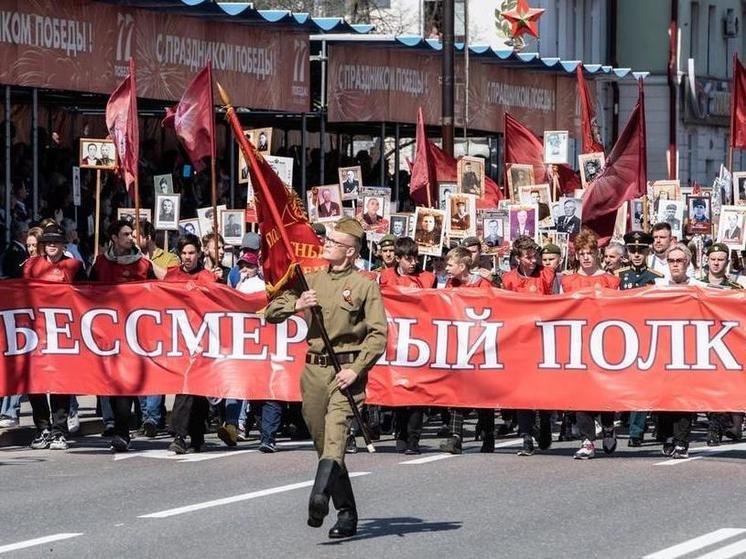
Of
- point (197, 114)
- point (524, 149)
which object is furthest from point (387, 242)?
point (524, 149)

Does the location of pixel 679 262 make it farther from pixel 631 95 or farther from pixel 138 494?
pixel 631 95

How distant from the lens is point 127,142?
1970 centimetres

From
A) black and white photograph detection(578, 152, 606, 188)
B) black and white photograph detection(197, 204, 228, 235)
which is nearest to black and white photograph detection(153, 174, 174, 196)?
black and white photograph detection(197, 204, 228, 235)

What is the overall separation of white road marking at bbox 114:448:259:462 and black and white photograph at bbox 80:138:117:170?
5.40 meters

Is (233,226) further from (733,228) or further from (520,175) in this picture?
(733,228)

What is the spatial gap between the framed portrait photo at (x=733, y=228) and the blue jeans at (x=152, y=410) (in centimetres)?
725

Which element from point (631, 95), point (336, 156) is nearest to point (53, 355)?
point (336, 156)

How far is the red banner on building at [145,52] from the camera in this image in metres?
21.2

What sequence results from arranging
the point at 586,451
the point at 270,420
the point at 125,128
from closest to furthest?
the point at 586,451 → the point at 270,420 → the point at 125,128

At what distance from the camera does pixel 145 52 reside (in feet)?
78.2

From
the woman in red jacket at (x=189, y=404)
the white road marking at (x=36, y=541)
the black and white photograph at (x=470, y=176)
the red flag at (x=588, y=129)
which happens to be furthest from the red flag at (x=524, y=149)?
the white road marking at (x=36, y=541)

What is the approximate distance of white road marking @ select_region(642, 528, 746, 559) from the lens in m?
10.2

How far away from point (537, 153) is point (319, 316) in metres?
16.1

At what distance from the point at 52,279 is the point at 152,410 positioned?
1645 millimetres
